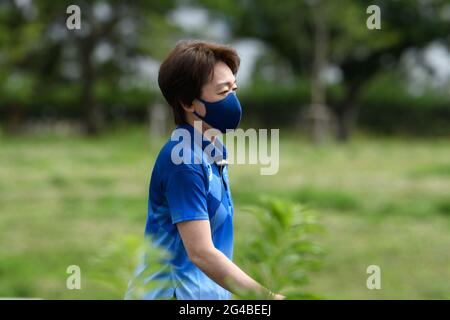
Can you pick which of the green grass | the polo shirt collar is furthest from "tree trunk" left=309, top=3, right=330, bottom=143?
the polo shirt collar

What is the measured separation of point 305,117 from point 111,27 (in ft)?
25.9

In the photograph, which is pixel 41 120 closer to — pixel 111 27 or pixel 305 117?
pixel 111 27

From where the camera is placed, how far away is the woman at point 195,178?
1.64 m

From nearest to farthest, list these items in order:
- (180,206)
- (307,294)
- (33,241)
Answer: (307,294) < (180,206) < (33,241)

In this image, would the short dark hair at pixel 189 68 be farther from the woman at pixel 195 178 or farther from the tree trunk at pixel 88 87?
the tree trunk at pixel 88 87

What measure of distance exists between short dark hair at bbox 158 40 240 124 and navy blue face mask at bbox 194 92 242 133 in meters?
0.04

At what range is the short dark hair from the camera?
1673 millimetres

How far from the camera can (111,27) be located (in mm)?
26891

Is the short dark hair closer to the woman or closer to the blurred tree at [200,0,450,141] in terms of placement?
the woman

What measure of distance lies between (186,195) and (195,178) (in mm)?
41

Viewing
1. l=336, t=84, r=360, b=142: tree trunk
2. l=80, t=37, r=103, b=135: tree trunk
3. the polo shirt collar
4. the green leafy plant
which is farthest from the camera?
l=336, t=84, r=360, b=142: tree trunk

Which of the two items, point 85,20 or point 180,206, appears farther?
point 85,20

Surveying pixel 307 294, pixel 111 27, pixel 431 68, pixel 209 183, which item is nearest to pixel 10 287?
pixel 209 183

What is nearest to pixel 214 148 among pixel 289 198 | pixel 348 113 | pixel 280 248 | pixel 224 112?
pixel 224 112
